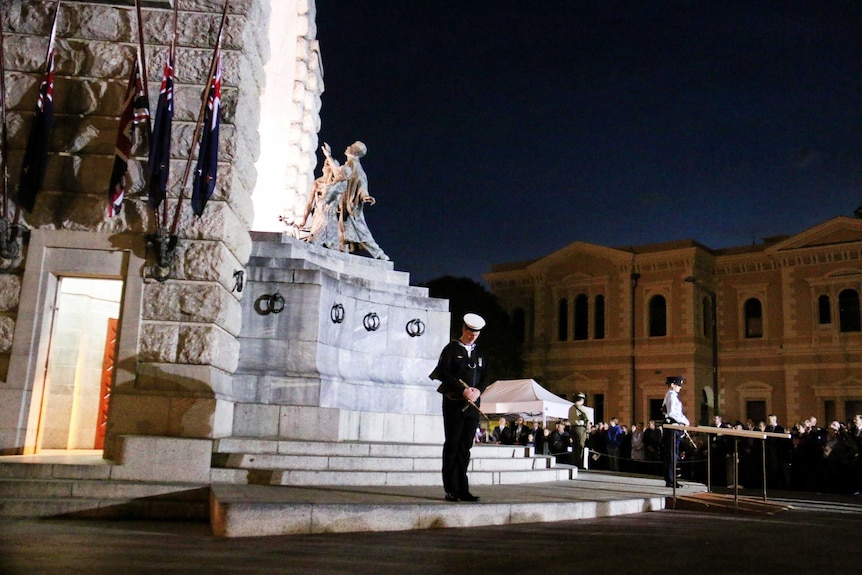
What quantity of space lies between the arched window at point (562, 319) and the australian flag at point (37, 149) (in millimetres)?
36993

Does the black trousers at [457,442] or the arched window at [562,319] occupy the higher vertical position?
the arched window at [562,319]

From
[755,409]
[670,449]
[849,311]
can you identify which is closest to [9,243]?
[670,449]

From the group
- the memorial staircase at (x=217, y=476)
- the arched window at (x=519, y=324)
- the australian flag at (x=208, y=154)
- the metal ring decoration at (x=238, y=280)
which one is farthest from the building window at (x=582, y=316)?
the australian flag at (x=208, y=154)

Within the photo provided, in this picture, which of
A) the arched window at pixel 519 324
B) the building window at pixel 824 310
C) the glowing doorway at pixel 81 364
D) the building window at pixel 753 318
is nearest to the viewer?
the glowing doorway at pixel 81 364

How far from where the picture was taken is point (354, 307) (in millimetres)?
12258

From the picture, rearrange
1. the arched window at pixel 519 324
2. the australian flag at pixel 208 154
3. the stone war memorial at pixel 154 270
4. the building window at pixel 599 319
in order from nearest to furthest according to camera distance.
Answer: the stone war memorial at pixel 154 270, the australian flag at pixel 208 154, the building window at pixel 599 319, the arched window at pixel 519 324

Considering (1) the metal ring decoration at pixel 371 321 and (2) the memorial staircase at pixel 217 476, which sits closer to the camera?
(2) the memorial staircase at pixel 217 476

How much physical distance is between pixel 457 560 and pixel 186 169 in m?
6.23

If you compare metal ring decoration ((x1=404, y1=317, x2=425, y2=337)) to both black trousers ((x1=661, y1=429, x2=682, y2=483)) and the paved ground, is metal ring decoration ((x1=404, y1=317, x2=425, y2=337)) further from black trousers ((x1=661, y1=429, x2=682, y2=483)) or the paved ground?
the paved ground

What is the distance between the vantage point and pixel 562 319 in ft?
146

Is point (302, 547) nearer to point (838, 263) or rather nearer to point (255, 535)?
point (255, 535)

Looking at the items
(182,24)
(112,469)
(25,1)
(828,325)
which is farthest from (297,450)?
(828,325)

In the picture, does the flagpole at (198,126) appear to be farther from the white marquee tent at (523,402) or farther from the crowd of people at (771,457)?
the white marquee tent at (523,402)

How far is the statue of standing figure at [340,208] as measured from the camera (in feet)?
46.3
